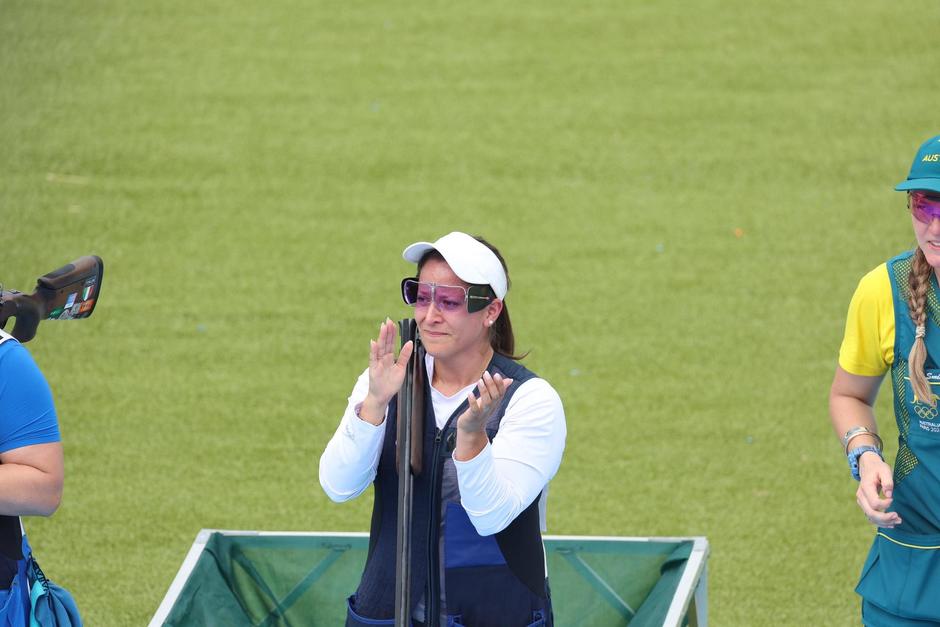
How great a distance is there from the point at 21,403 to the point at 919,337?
1.95 m

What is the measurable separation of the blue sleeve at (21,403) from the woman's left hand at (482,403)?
0.90 m

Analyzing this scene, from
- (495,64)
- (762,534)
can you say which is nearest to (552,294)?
(762,534)

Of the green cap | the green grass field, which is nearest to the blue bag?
the green grass field

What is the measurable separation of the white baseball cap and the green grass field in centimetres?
220

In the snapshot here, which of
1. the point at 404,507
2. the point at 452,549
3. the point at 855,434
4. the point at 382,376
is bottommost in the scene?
the point at 452,549

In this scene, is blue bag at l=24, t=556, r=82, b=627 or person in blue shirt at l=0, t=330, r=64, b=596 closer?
person in blue shirt at l=0, t=330, r=64, b=596

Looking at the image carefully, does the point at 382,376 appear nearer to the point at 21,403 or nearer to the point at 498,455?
the point at 498,455

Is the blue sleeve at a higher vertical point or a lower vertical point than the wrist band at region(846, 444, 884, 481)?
higher

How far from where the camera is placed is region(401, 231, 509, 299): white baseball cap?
3223mm

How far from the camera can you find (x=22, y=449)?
307cm

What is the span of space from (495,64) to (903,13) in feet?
9.83

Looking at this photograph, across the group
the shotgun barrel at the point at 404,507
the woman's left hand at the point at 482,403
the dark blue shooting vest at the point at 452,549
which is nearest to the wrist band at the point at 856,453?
the dark blue shooting vest at the point at 452,549

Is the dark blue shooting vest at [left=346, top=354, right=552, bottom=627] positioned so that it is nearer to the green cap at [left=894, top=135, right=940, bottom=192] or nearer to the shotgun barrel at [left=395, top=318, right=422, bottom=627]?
the shotgun barrel at [left=395, top=318, right=422, bottom=627]

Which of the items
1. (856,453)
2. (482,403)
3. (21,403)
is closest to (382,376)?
(482,403)
